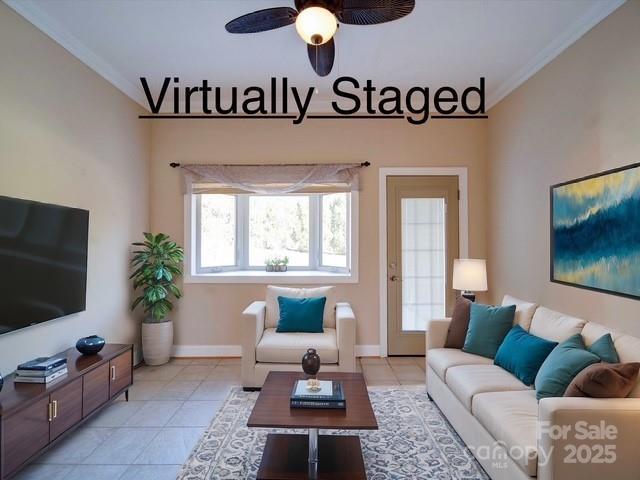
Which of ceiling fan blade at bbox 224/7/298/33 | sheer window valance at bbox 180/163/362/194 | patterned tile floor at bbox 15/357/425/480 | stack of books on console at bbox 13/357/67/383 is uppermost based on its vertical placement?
ceiling fan blade at bbox 224/7/298/33

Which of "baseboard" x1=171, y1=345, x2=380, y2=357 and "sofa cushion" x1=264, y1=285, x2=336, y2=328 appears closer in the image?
"sofa cushion" x1=264, y1=285, x2=336, y2=328

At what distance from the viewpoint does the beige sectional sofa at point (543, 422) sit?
165 cm

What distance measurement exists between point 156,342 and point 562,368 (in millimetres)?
3742

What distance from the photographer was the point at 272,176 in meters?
4.38

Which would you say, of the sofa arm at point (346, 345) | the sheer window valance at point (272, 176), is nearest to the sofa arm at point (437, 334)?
the sofa arm at point (346, 345)

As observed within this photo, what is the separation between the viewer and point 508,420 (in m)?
1.96

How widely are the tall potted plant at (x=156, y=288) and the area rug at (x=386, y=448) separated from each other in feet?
4.64

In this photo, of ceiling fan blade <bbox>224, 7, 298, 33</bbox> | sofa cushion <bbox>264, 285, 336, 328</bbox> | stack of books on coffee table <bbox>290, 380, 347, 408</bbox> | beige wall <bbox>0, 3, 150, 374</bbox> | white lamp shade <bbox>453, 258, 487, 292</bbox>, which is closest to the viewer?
ceiling fan blade <bbox>224, 7, 298, 33</bbox>

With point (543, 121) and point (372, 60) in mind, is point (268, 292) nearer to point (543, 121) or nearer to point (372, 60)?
point (372, 60)

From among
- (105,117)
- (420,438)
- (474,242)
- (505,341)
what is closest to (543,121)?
(474,242)

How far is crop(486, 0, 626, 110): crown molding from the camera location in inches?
100

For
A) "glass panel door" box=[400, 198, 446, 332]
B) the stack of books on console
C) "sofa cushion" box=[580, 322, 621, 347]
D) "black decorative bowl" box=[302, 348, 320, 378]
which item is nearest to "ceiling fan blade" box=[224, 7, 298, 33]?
"black decorative bowl" box=[302, 348, 320, 378]

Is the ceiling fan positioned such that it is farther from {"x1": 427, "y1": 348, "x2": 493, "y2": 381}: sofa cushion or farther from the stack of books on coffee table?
{"x1": 427, "y1": 348, "x2": 493, "y2": 381}: sofa cushion

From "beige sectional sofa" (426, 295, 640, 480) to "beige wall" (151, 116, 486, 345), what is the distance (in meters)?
1.87
